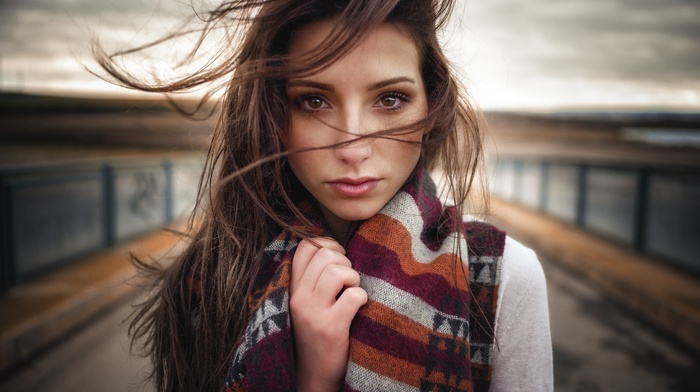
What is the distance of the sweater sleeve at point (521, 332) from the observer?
113 cm

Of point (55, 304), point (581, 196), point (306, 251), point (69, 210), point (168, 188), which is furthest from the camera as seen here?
point (168, 188)

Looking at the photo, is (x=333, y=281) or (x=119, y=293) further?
(x=119, y=293)

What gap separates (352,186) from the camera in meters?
1.12

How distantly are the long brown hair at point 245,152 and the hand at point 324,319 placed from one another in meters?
0.20

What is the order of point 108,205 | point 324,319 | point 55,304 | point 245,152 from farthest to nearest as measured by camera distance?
point 108,205, point 55,304, point 245,152, point 324,319

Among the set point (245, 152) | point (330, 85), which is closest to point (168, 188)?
point (245, 152)

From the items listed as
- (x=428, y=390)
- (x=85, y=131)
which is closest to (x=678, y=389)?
(x=428, y=390)

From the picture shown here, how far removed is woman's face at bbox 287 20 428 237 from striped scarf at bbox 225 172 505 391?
109 millimetres

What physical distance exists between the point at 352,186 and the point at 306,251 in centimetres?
22

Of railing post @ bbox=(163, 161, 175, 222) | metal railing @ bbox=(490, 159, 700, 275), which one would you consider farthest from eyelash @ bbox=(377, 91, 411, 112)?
railing post @ bbox=(163, 161, 175, 222)

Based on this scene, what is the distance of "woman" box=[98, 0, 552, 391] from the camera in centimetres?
107

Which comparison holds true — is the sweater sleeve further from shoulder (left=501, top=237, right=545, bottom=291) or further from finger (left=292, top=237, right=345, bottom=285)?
finger (left=292, top=237, right=345, bottom=285)

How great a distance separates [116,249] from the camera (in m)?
6.66

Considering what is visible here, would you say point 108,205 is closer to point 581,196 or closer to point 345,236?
point 345,236
